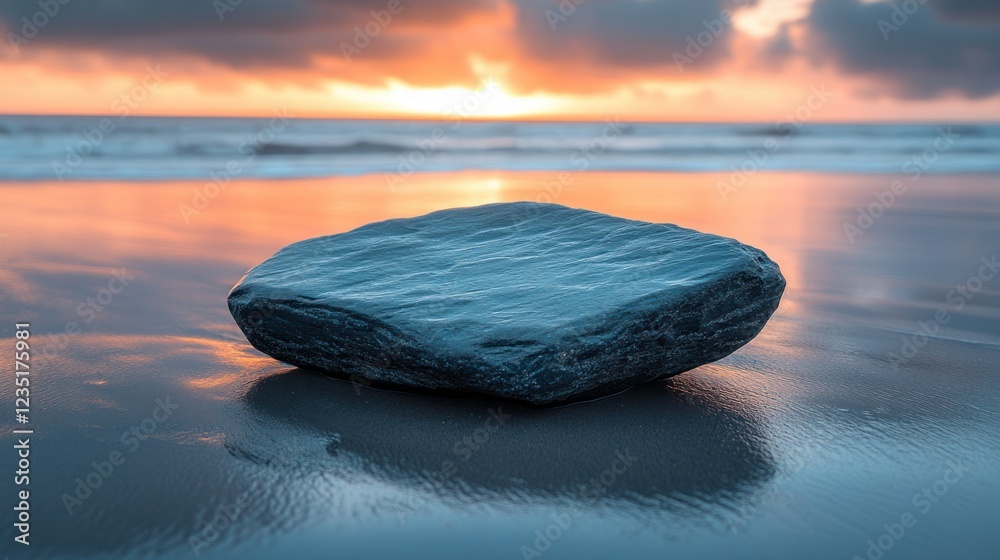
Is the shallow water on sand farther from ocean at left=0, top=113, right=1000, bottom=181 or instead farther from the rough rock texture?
ocean at left=0, top=113, right=1000, bottom=181

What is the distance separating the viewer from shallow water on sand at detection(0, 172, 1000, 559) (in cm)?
193

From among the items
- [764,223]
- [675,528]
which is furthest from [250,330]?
[764,223]

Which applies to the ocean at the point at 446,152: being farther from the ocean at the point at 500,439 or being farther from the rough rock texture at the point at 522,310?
the rough rock texture at the point at 522,310

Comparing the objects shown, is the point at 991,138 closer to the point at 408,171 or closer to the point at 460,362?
the point at 408,171

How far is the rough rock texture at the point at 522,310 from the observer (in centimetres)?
251

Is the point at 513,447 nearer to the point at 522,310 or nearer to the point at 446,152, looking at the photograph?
the point at 522,310

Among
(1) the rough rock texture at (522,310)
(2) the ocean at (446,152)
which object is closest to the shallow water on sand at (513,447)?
(1) the rough rock texture at (522,310)

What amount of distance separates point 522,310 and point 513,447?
1.48 ft

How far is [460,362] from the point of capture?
99.3 inches

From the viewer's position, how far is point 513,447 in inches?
94.9

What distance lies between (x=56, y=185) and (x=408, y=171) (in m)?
5.75

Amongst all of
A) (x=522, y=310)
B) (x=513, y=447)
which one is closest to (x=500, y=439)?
(x=513, y=447)

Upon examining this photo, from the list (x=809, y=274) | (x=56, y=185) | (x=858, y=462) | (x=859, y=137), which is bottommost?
(x=859, y=137)

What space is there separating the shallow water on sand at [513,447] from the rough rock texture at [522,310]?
0.47 feet
